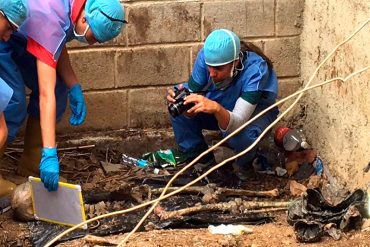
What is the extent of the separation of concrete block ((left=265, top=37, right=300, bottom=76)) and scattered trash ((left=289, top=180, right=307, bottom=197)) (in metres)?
0.80

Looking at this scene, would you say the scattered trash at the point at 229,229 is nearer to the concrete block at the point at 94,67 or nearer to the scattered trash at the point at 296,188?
the scattered trash at the point at 296,188

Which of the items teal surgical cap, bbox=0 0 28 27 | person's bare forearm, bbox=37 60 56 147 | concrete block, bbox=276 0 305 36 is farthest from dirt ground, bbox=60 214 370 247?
concrete block, bbox=276 0 305 36

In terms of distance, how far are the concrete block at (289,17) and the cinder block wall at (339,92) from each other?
5 cm

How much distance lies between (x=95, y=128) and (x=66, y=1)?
44.1 inches

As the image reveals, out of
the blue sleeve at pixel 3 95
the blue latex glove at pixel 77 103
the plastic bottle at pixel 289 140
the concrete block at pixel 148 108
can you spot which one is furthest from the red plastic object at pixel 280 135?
the blue sleeve at pixel 3 95

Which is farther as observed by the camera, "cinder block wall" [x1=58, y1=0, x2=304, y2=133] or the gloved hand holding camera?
"cinder block wall" [x1=58, y1=0, x2=304, y2=133]

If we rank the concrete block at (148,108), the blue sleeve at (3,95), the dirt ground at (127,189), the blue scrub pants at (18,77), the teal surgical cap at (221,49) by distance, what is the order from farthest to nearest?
the concrete block at (148,108)
the teal surgical cap at (221,49)
the blue scrub pants at (18,77)
the dirt ground at (127,189)
the blue sleeve at (3,95)

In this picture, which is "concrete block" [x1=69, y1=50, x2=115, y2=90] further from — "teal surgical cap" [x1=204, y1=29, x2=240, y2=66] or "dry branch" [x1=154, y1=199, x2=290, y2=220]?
"dry branch" [x1=154, y1=199, x2=290, y2=220]

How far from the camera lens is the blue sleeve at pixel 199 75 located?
3.87 metres

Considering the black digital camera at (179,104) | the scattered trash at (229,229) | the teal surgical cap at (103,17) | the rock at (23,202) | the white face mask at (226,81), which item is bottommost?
the scattered trash at (229,229)

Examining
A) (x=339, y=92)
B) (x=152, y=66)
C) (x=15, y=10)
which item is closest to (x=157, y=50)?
(x=152, y=66)

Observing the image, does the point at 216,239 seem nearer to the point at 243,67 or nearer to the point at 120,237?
the point at 120,237

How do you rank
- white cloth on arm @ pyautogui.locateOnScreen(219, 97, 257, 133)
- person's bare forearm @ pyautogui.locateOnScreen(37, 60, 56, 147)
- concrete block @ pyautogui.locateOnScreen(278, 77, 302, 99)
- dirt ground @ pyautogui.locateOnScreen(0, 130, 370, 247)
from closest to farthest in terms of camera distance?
dirt ground @ pyautogui.locateOnScreen(0, 130, 370, 247)
person's bare forearm @ pyautogui.locateOnScreen(37, 60, 56, 147)
white cloth on arm @ pyautogui.locateOnScreen(219, 97, 257, 133)
concrete block @ pyautogui.locateOnScreen(278, 77, 302, 99)

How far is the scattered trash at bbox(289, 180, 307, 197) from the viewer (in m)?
3.84
